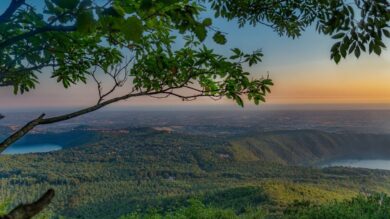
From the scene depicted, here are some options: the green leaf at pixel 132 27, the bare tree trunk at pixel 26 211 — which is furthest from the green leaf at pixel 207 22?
the bare tree trunk at pixel 26 211

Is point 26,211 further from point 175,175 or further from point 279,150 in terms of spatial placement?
point 279,150

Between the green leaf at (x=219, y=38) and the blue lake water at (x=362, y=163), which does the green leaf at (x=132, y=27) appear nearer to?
the green leaf at (x=219, y=38)

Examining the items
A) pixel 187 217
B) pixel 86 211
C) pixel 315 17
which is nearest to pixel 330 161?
pixel 86 211

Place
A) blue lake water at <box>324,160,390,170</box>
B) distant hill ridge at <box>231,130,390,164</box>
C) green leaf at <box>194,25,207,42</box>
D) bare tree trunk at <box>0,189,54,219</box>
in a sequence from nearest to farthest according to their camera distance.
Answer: bare tree trunk at <box>0,189,54,219</box>
green leaf at <box>194,25,207,42</box>
distant hill ridge at <box>231,130,390,164</box>
blue lake water at <box>324,160,390,170</box>

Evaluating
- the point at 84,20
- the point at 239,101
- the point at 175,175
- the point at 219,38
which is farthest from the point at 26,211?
the point at 175,175

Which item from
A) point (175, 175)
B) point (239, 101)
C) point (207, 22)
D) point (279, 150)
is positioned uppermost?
point (207, 22)

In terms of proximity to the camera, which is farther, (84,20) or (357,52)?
(357,52)

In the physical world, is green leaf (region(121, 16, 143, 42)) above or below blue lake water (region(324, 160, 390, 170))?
above

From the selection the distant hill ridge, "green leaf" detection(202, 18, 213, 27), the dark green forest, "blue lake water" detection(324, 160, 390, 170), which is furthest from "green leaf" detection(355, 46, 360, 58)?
"blue lake water" detection(324, 160, 390, 170)

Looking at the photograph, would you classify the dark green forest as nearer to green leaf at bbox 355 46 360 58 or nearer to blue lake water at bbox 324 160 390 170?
blue lake water at bbox 324 160 390 170
